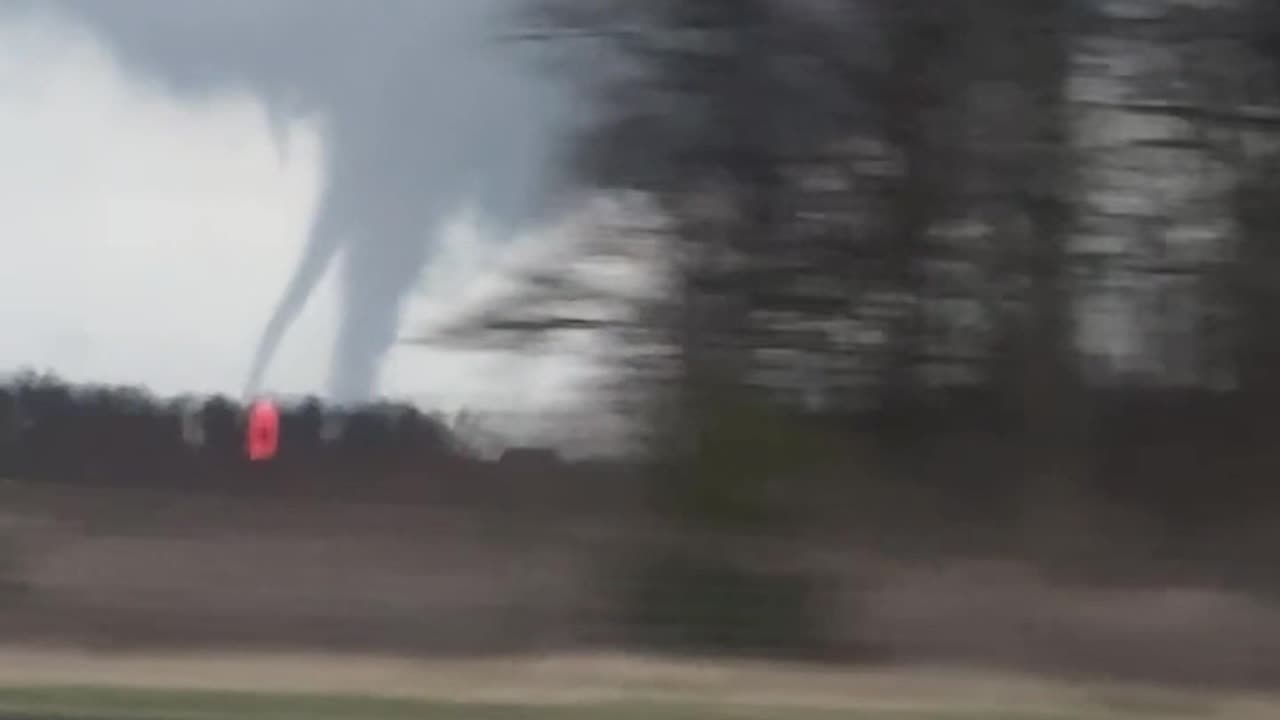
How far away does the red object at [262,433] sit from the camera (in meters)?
21.2

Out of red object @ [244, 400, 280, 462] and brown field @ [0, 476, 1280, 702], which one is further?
red object @ [244, 400, 280, 462]

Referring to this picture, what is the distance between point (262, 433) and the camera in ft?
70.8

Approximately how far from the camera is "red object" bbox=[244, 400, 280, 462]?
2119cm

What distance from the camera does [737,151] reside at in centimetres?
1947

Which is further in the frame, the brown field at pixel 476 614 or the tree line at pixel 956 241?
the tree line at pixel 956 241

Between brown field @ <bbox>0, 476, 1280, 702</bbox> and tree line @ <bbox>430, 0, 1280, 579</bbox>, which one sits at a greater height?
tree line @ <bbox>430, 0, 1280, 579</bbox>

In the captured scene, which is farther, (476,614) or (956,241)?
(956,241)

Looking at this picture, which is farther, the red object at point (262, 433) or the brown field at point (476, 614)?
the red object at point (262, 433)

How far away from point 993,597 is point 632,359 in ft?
11.3

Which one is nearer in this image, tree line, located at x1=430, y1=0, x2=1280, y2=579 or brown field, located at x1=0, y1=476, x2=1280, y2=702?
brown field, located at x1=0, y1=476, x2=1280, y2=702

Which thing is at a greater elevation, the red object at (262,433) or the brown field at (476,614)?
the red object at (262,433)

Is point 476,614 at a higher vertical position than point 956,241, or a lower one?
lower

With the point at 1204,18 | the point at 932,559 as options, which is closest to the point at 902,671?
the point at 932,559

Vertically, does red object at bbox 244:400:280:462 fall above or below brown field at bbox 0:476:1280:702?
above
